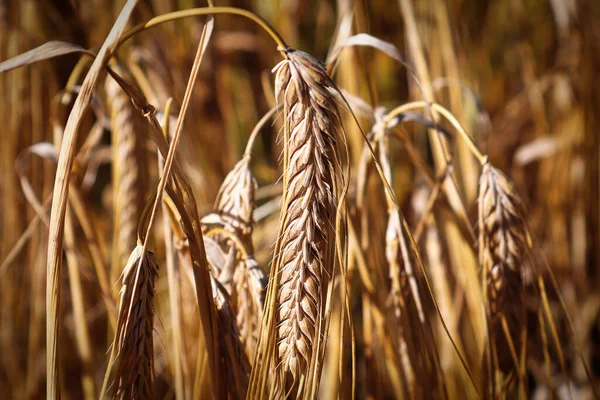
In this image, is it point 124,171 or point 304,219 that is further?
point 124,171

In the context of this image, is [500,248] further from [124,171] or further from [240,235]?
[124,171]

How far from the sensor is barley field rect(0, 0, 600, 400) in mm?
408

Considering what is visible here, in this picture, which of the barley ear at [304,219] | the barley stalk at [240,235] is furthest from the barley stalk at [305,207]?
the barley stalk at [240,235]

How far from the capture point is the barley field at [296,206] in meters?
0.41

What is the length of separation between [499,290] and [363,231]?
202mm

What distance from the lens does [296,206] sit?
411 mm

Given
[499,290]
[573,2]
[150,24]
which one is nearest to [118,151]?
[150,24]

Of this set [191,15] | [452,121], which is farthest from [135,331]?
[452,121]

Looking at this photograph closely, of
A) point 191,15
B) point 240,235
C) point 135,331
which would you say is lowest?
point 135,331

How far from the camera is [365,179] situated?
0.65m

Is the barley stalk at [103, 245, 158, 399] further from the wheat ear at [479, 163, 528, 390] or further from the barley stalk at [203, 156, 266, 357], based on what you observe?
the wheat ear at [479, 163, 528, 390]

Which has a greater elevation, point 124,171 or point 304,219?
point 124,171

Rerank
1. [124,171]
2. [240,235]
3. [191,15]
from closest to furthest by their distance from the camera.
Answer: [191,15]
[240,235]
[124,171]

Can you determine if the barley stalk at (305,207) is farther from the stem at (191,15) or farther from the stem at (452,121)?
the stem at (452,121)
